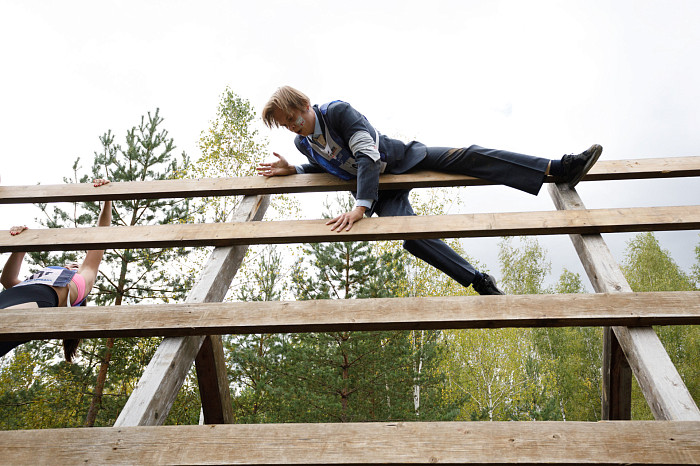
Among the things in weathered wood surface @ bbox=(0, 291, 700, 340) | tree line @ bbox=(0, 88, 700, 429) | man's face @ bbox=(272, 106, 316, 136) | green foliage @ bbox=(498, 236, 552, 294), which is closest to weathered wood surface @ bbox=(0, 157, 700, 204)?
man's face @ bbox=(272, 106, 316, 136)

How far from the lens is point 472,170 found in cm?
219

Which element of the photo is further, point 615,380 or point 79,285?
point 79,285

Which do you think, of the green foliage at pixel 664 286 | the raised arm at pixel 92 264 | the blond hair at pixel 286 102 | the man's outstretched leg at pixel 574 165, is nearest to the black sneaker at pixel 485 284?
the man's outstretched leg at pixel 574 165

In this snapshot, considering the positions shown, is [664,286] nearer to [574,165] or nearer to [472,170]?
[574,165]

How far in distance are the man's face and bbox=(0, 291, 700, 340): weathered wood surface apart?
3.71 ft

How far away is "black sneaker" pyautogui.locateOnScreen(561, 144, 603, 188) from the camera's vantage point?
1.99m

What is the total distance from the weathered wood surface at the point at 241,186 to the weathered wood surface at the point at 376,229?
12.3 inches

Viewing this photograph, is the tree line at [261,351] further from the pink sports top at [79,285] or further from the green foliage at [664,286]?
the pink sports top at [79,285]

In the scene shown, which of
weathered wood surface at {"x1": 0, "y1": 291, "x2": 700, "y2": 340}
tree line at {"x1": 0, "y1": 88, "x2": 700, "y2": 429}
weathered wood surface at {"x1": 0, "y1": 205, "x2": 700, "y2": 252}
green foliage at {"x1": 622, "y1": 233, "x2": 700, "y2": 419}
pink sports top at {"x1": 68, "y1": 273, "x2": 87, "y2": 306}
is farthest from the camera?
green foliage at {"x1": 622, "y1": 233, "x2": 700, "y2": 419}

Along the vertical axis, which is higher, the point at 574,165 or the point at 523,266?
the point at 523,266

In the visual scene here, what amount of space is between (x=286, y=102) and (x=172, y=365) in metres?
1.39

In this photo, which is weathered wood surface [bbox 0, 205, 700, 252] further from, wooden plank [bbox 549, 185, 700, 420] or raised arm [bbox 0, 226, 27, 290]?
raised arm [bbox 0, 226, 27, 290]

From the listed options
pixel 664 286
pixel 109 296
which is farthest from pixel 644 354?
pixel 664 286

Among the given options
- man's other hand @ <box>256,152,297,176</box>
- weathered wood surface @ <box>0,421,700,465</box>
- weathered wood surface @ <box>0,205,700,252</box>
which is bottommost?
weathered wood surface @ <box>0,421,700,465</box>
